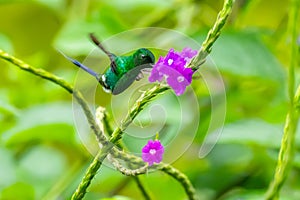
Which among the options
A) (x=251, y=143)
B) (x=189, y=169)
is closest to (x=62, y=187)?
(x=189, y=169)

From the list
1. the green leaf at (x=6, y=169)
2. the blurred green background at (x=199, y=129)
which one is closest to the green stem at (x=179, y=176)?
the blurred green background at (x=199, y=129)

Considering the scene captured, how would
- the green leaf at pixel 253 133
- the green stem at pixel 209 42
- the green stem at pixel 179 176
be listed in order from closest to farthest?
1. the green stem at pixel 209 42
2. the green stem at pixel 179 176
3. the green leaf at pixel 253 133

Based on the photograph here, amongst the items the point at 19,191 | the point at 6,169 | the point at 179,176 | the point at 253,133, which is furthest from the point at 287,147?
the point at 6,169

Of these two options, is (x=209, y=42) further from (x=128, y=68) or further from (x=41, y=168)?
(x=41, y=168)

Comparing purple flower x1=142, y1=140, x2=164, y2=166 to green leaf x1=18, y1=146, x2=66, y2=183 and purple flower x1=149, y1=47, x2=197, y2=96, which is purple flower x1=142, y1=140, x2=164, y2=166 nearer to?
purple flower x1=149, y1=47, x2=197, y2=96

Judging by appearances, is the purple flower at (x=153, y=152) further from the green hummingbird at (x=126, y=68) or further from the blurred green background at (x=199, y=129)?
the blurred green background at (x=199, y=129)

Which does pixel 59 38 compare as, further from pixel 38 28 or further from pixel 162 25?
pixel 38 28
